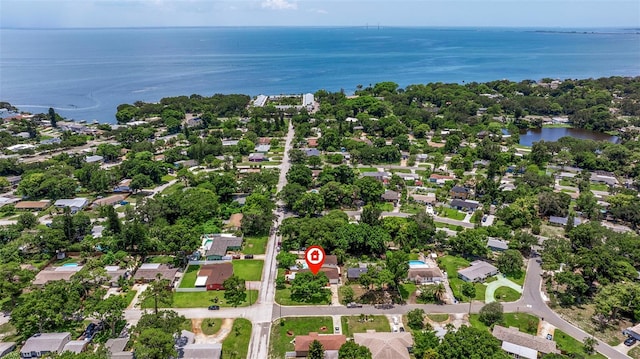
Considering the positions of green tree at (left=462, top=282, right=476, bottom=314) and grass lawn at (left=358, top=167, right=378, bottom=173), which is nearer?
green tree at (left=462, top=282, right=476, bottom=314)

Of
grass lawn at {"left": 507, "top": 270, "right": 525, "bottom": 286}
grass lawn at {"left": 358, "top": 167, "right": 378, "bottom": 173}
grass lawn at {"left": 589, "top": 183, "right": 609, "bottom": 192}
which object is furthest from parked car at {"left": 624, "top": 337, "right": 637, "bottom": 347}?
grass lawn at {"left": 358, "top": 167, "right": 378, "bottom": 173}

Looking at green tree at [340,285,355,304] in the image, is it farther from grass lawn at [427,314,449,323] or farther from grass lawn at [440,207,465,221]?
grass lawn at [440,207,465,221]

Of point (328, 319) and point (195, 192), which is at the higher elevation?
point (195, 192)

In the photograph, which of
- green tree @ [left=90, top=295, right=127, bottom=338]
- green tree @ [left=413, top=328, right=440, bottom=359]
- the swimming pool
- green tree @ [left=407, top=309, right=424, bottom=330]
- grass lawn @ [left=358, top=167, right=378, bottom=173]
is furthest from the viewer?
grass lawn @ [left=358, top=167, right=378, bottom=173]

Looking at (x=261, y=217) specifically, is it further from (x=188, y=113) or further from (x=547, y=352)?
(x=188, y=113)

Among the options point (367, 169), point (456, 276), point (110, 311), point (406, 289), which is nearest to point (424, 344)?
point (406, 289)

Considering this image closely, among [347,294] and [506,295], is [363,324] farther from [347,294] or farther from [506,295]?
[506,295]

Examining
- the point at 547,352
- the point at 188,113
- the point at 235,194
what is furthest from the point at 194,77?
the point at 547,352
